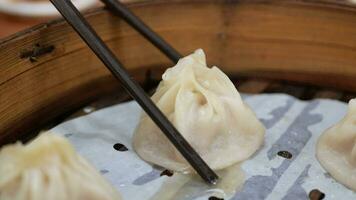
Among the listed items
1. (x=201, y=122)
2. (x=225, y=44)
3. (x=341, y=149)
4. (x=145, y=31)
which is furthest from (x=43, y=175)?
(x=225, y=44)

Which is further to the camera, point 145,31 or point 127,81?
point 145,31

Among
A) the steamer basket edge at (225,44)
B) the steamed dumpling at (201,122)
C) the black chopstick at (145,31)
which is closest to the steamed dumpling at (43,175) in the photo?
the steamed dumpling at (201,122)

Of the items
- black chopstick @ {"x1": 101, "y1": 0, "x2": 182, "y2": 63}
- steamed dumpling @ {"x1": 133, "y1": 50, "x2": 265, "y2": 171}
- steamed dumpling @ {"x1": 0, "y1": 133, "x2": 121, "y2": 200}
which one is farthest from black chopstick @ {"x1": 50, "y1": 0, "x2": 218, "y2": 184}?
black chopstick @ {"x1": 101, "y1": 0, "x2": 182, "y2": 63}

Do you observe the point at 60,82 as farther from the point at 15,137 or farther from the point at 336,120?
the point at 336,120

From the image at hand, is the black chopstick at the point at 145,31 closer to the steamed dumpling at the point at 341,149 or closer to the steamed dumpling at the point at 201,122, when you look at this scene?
the steamed dumpling at the point at 201,122

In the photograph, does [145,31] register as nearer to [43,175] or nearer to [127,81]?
[127,81]

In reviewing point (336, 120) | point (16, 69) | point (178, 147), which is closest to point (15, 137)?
point (16, 69)
